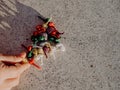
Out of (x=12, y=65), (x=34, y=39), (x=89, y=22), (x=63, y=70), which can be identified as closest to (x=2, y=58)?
(x=12, y=65)

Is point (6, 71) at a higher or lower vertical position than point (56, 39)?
→ lower

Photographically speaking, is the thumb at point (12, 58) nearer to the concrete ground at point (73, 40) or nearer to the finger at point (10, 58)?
the finger at point (10, 58)

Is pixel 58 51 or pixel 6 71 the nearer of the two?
pixel 6 71

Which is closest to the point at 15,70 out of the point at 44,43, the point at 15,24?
the point at 44,43

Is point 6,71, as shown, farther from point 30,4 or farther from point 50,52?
point 30,4

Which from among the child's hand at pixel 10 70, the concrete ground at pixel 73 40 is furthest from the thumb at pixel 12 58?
the concrete ground at pixel 73 40

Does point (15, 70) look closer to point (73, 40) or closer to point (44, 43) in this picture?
point (44, 43)

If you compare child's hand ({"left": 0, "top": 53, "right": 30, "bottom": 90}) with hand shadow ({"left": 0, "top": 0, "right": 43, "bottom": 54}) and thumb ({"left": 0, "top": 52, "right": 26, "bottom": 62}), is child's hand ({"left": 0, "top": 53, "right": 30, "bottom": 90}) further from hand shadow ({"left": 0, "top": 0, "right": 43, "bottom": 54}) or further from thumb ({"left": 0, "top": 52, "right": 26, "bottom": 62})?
hand shadow ({"left": 0, "top": 0, "right": 43, "bottom": 54})

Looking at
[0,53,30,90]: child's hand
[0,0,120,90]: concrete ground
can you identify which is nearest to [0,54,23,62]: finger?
[0,53,30,90]: child's hand
